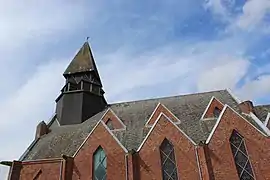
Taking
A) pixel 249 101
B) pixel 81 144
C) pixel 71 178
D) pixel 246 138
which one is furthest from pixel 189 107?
pixel 71 178

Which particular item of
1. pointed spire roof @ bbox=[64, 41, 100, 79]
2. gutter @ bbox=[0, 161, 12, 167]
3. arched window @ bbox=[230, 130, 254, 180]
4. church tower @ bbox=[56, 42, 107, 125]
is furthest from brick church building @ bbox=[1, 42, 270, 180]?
pointed spire roof @ bbox=[64, 41, 100, 79]

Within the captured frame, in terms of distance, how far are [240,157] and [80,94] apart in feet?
48.4

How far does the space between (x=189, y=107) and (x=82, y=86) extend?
10.1 metres

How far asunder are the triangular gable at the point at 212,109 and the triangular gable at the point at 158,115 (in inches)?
84.2

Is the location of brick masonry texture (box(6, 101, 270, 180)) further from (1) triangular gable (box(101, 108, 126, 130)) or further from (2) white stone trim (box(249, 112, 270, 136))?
(1) triangular gable (box(101, 108, 126, 130))

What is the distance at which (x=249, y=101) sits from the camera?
69.7 ft

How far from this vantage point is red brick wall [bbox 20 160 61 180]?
1944cm

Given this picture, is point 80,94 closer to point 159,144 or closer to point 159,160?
point 159,144

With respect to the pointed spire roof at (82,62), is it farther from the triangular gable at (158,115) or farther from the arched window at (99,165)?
the arched window at (99,165)

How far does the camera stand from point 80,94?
85.2 ft

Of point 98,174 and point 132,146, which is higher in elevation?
point 132,146

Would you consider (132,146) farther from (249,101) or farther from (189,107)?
(249,101)

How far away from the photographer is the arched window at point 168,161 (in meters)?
18.1

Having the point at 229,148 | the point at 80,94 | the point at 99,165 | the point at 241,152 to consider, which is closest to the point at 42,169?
the point at 99,165
